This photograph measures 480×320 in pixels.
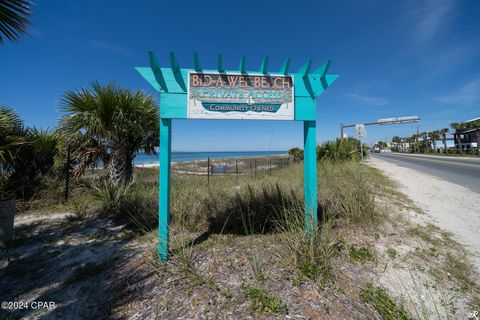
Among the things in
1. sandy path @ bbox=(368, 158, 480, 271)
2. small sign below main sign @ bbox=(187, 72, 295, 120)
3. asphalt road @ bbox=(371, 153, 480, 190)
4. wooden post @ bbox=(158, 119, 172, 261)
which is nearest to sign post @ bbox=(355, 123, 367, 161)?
asphalt road @ bbox=(371, 153, 480, 190)

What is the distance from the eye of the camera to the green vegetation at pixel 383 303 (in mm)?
2002

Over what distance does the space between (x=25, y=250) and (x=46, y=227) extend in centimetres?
103

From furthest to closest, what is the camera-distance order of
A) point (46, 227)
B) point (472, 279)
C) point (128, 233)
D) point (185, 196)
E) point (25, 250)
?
point (185, 196) → point (46, 227) → point (128, 233) → point (25, 250) → point (472, 279)

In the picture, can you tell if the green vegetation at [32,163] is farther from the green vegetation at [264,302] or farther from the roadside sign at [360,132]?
the roadside sign at [360,132]

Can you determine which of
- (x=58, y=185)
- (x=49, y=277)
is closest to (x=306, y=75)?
(x=49, y=277)

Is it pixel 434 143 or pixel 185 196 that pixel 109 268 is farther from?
pixel 434 143

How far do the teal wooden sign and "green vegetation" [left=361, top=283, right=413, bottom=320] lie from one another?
91 centimetres

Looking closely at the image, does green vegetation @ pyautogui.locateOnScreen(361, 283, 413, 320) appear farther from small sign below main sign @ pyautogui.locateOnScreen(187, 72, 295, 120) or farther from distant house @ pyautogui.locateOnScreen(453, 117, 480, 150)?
distant house @ pyautogui.locateOnScreen(453, 117, 480, 150)

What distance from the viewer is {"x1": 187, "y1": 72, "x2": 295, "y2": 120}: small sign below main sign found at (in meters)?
2.96

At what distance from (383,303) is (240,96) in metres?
3.03

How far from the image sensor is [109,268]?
2.91m

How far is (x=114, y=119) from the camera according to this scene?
5523 millimetres

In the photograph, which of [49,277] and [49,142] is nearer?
[49,277]

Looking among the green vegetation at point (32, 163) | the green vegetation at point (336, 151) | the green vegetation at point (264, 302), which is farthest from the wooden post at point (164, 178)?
the green vegetation at point (336, 151)
